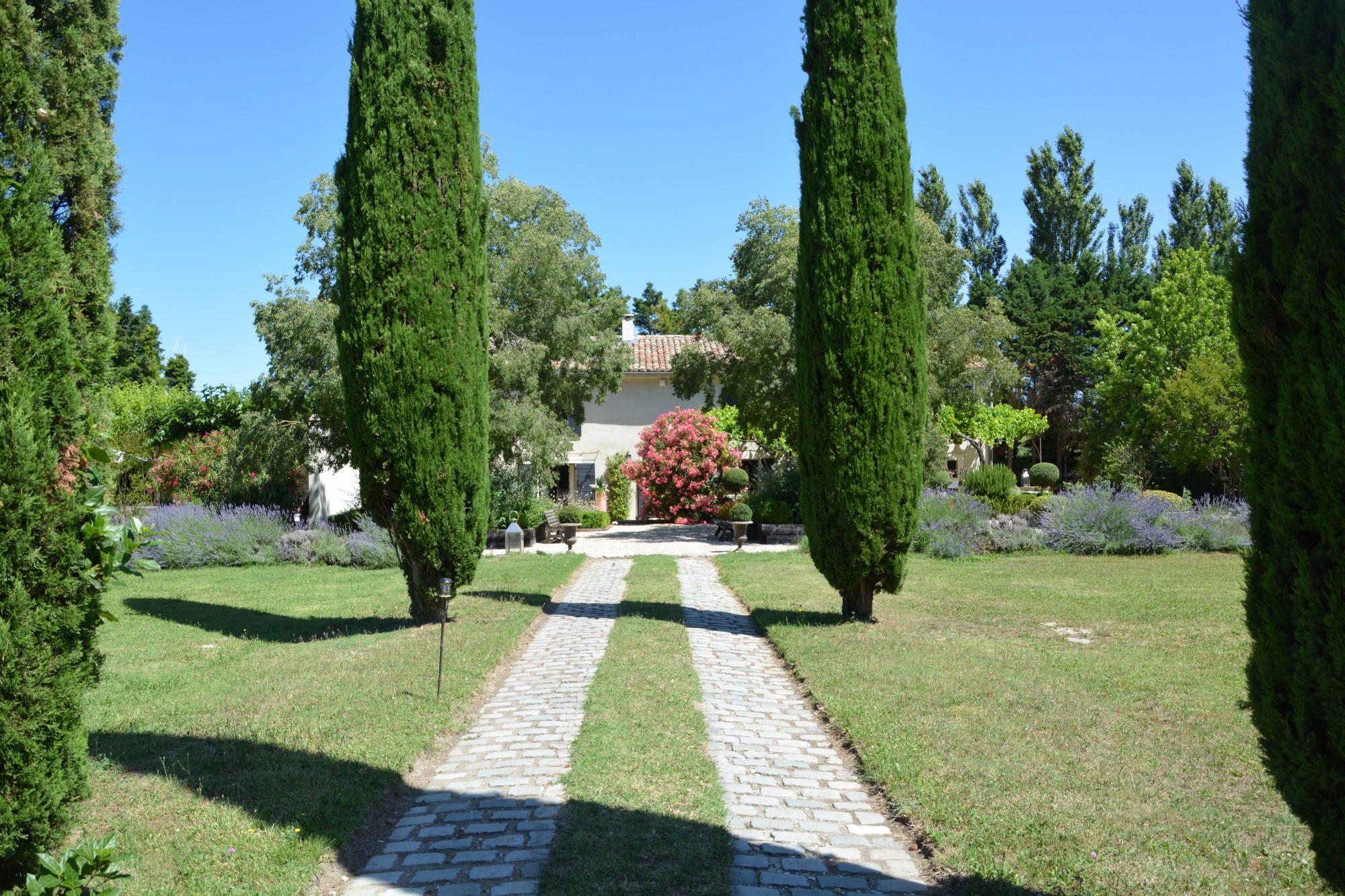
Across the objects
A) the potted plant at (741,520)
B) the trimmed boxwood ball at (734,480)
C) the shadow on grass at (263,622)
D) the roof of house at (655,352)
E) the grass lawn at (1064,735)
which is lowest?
the shadow on grass at (263,622)

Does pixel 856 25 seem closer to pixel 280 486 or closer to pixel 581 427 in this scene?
pixel 280 486

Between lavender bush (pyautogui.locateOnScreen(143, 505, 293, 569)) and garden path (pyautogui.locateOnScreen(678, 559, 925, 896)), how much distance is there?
1212 cm

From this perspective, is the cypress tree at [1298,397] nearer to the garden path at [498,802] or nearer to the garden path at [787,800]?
the garden path at [787,800]

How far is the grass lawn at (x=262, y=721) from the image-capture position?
3.71 m

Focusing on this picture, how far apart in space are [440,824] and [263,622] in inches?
281

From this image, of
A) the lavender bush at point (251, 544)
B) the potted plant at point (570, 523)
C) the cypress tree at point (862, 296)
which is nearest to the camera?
the cypress tree at point (862, 296)

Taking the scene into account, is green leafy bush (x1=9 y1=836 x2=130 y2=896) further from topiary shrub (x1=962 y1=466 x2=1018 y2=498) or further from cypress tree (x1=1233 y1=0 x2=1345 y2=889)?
topiary shrub (x1=962 y1=466 x2=1018 y2=498)

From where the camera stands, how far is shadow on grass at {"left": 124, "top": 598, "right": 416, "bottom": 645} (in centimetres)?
938

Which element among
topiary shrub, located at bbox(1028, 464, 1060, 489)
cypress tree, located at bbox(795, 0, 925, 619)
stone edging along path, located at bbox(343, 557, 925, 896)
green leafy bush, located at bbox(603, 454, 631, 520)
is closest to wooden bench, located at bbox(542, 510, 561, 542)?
green leafy bush, located at bbox(603, 454, 631, 520)

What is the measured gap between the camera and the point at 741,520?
21875mm

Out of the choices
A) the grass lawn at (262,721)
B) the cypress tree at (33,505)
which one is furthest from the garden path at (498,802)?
the cypress tree at (33,505)

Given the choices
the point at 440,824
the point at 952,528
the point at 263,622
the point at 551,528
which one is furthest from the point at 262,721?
the point at 551,528

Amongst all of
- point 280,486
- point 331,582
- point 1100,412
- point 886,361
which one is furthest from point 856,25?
point 1100,412

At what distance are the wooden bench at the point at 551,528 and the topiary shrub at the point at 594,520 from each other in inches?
186
